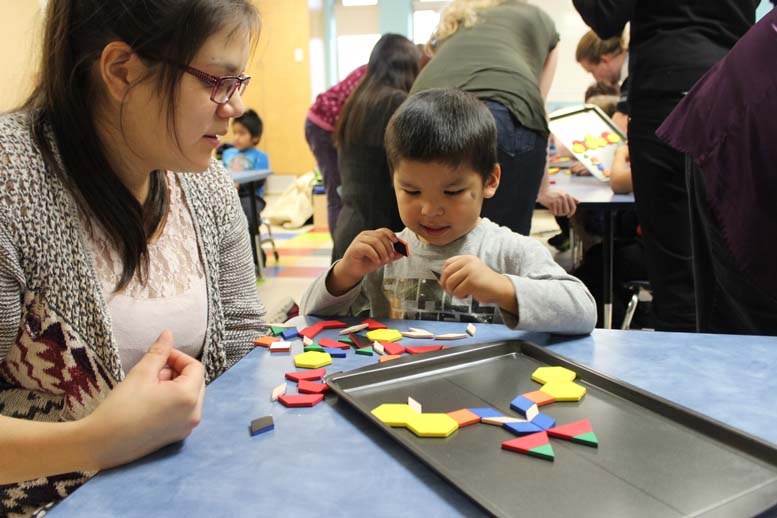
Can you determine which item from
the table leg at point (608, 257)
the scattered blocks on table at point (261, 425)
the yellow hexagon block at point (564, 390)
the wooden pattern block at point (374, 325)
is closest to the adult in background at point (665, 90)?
the table leg at point (608, 257)

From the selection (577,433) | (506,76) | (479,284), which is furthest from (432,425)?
(506,76)

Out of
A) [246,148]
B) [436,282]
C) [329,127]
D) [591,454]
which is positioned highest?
[246,148]

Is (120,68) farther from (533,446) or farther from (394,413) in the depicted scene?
(533,446)

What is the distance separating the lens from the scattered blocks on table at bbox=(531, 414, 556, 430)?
0.67 m

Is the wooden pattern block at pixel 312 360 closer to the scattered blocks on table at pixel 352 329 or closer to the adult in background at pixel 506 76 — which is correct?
the scattered blocks on table at pixel 352 329

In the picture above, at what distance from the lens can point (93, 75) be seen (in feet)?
3.06

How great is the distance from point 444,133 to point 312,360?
553 mm

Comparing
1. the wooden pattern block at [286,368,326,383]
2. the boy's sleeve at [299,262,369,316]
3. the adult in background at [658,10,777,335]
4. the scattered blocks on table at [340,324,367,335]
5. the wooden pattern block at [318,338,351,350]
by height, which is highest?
the adult in background at [658,10,777,335]

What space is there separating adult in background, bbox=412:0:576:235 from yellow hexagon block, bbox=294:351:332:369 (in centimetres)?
84

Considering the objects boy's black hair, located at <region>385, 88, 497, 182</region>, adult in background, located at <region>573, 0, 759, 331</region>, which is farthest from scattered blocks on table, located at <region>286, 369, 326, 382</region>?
adult in background, located at <region>573, 0, 759, 331</region>

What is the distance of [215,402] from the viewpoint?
759 millimetres

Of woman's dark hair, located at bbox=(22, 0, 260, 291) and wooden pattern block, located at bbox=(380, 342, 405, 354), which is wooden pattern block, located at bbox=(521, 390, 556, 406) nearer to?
wooden pattern block, located at bbox=(380, 342, 405, 354)

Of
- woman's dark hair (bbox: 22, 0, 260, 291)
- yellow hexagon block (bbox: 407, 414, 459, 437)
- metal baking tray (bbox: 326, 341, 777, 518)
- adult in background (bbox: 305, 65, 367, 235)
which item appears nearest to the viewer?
metal baking tray (bbox: 326, 341, 777, 518)

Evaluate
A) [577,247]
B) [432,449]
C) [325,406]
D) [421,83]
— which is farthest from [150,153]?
[577,247]
